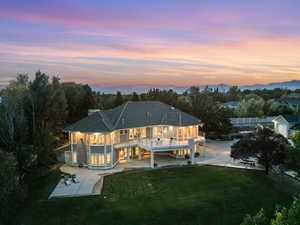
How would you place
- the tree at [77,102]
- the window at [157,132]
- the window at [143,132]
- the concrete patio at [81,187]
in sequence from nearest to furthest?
1. the concrete patio at [81,187]
2. the window at [143,132]
3. the window at [157,132]
4. the tree at [77,102]

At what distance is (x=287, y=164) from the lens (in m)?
19.1

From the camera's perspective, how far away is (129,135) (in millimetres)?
27594

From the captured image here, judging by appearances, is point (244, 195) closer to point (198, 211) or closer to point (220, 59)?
point (198, 211)

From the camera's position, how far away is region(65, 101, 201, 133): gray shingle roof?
25266mm

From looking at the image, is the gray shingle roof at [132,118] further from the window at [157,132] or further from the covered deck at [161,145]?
the covered deck at [161,145]

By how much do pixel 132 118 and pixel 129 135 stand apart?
220 cm

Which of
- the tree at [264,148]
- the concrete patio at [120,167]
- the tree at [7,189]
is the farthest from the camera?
the tree at [264,148]

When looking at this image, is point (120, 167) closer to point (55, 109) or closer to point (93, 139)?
point (93, 139)

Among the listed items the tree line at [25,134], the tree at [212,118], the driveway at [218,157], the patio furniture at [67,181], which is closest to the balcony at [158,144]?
the driveway at [218,157]

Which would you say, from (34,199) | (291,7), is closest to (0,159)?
(34,199)

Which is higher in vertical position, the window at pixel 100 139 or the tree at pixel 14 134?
the tree at pixel 14 134

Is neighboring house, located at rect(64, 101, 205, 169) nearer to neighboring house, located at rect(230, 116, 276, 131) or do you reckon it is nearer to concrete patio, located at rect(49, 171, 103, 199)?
concrete patio, located at rect(49, 171, 103, 199)

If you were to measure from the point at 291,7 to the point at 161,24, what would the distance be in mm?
12060

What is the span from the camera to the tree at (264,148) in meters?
21.3
